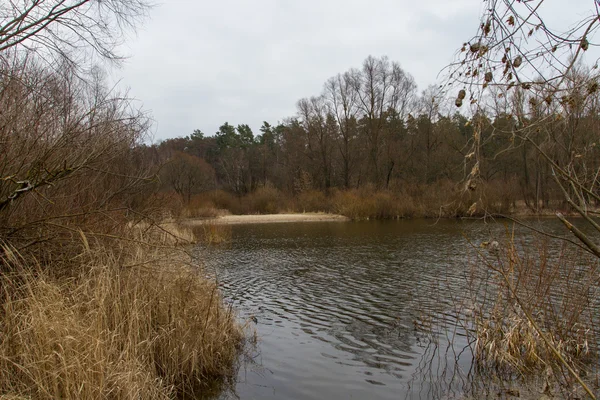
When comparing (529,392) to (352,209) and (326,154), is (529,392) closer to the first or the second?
(352,209)

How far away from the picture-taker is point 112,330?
15.5 feet

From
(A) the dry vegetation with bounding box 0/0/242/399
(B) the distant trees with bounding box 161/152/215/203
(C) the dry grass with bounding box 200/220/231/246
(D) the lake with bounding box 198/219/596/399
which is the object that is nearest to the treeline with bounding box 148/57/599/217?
(B) the distant trees with bounding box 161/152/215/203

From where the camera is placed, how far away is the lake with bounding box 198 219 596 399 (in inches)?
216

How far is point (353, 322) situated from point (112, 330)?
15.3 feet

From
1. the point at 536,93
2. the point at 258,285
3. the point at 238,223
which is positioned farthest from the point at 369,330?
the point at 238,223

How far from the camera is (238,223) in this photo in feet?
116

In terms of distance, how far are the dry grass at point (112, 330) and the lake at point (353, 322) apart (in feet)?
2.26

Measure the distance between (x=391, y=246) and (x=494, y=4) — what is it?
16905 mm

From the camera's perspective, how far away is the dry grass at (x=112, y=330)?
371cm

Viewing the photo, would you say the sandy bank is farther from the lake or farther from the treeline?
the lake

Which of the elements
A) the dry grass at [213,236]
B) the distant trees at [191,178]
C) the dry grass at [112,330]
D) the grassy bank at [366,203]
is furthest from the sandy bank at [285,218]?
the dry grass at [112,330]

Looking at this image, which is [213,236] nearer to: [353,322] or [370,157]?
[353,322]

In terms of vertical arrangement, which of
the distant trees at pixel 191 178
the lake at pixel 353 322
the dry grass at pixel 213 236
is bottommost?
the lake at pixel 353 322

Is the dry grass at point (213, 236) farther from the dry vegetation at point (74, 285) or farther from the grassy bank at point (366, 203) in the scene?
the dry vegetation at point (74, 285)
